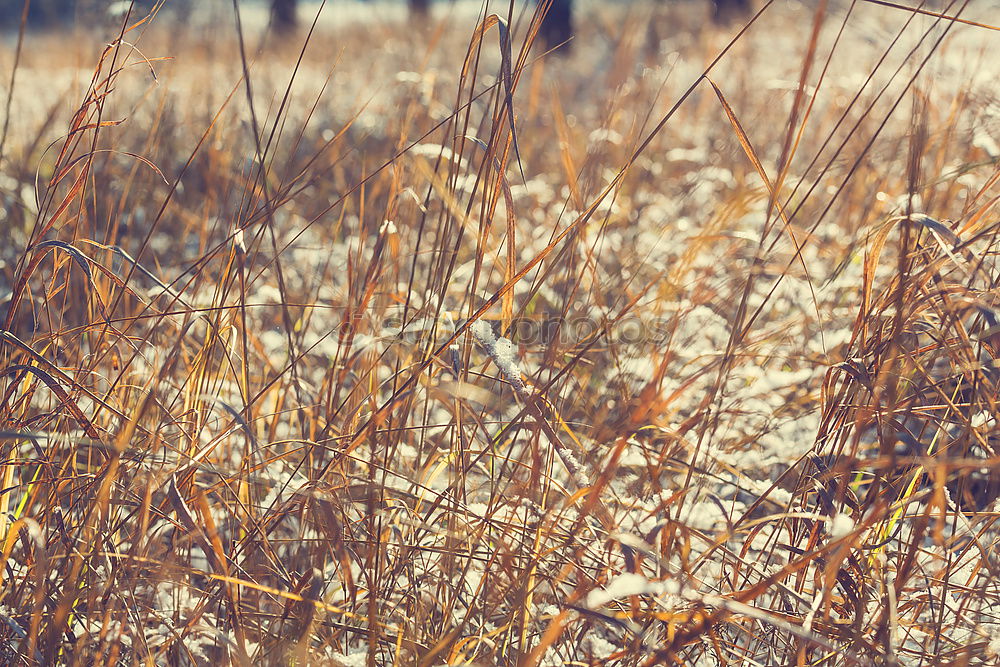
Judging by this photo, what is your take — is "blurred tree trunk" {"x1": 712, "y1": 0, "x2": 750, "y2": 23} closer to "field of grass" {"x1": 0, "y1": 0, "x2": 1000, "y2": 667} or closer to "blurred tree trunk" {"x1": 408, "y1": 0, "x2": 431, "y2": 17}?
"blurred tree trunk" {"x1": 408, "y1": 0, "x2": 431, "y2": 17}

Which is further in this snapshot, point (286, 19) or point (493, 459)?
point (286, 19)

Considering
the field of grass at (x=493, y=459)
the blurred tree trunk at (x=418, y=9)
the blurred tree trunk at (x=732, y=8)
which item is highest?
the blurred tree trunk at (x=732, y=8)

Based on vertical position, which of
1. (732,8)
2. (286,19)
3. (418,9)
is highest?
(732,8)

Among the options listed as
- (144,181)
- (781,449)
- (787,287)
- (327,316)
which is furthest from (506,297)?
(144,181)

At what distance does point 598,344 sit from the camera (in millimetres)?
1360

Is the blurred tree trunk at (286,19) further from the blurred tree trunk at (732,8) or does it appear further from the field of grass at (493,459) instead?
the field of grass at (493,459)

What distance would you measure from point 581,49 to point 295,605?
674 cm

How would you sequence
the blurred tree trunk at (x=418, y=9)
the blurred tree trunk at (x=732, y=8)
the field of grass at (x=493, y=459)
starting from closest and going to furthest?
the field of grass at (x=493, y=459), the blurred tree trunk at (x=418, y=9), the blurred tree trunk at (x=732, y=8)

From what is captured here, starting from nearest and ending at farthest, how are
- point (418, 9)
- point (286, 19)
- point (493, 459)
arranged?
point (493, 459) < point (418, 9) < point (286, 19)

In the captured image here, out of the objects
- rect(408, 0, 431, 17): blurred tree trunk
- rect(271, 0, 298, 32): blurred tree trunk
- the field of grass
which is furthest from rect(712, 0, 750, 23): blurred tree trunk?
the field of grass

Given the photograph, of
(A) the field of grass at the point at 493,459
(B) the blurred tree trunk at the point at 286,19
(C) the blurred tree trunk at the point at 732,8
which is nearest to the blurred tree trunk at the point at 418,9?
(B) the blurred tree trunk at the point at 286,19

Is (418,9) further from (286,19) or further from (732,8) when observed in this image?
(732,8)

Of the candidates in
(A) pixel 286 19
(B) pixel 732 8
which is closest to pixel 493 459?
(B) pixel 732 8

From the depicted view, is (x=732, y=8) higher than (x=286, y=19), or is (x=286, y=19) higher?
(x=732, y=8)
